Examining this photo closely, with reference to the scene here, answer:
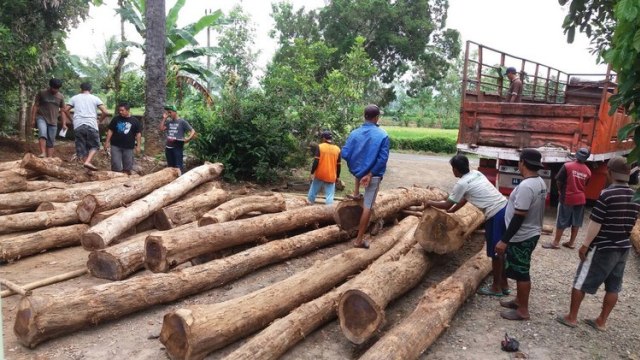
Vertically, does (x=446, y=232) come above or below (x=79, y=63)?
below

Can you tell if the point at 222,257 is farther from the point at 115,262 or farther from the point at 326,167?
the point at 326,167

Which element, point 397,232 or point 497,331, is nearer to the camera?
point 497,331

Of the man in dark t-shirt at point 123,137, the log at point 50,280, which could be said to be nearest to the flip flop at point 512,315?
the log at point 50,280

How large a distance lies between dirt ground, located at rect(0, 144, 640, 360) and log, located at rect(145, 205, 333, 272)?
1.51 feet

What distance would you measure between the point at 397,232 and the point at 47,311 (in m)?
4.33

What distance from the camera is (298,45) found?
15.9m

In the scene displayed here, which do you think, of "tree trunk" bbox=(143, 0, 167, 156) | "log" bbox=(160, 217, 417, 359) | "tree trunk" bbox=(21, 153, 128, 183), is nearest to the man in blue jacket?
"log" bbox=(160, 217, 417, 359)

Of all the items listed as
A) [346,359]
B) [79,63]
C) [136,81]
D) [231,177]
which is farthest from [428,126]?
[346,359]

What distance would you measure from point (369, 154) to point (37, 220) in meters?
4.48

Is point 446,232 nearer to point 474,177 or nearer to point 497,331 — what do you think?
point 474,177

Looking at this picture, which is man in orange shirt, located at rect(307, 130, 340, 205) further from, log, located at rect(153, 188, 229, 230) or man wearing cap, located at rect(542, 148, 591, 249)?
man wearing cap, located at rect(542, 148, 591, 249)

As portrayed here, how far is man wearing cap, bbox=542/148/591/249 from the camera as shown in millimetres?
7164

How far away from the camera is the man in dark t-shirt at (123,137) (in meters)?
8.84

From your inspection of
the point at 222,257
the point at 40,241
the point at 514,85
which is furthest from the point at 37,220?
the point at 514,85
